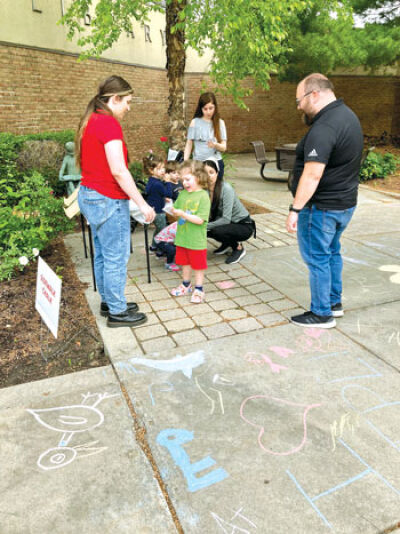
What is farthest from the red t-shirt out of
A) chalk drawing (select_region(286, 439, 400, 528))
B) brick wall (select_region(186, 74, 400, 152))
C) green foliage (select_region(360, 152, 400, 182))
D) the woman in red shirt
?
brick wall (select_region(186, 74, 400, 152))

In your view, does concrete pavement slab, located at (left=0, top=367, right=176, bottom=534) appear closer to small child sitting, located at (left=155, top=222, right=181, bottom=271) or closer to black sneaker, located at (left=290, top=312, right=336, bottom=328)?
black sneaker, located at (left=290, top=312, right=336, bottom=328)

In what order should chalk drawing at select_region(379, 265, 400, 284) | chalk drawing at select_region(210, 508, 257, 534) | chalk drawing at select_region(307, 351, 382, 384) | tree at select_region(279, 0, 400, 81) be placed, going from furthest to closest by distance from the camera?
tree at select_region(279, 0, 400, 81), chalk drawing at select_region(379, 265, 400, 284), chalk drawing at select_region(307, 351, 382, 384), chalk drawing at select_region(210, 508, 257, 534)

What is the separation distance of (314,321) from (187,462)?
1.81 metres

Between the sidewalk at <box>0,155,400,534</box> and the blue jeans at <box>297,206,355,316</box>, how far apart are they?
1.00ft

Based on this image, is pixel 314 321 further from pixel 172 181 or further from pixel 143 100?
pixel 143 100

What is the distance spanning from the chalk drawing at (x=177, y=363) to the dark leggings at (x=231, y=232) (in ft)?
6.99

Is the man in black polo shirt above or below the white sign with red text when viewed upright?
above

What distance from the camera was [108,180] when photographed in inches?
126

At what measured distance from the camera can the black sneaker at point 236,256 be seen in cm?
518

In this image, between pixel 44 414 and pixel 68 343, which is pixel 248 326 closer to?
pixel 68 343

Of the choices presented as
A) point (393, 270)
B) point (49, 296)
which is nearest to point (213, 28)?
point (393, 270)

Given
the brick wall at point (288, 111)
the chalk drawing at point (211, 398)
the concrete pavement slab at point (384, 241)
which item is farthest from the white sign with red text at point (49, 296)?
the brick wall at point (288, 111)

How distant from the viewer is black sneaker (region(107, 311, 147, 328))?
3609 mm

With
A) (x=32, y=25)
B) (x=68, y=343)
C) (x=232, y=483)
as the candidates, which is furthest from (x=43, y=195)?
(x=32, y=25)
